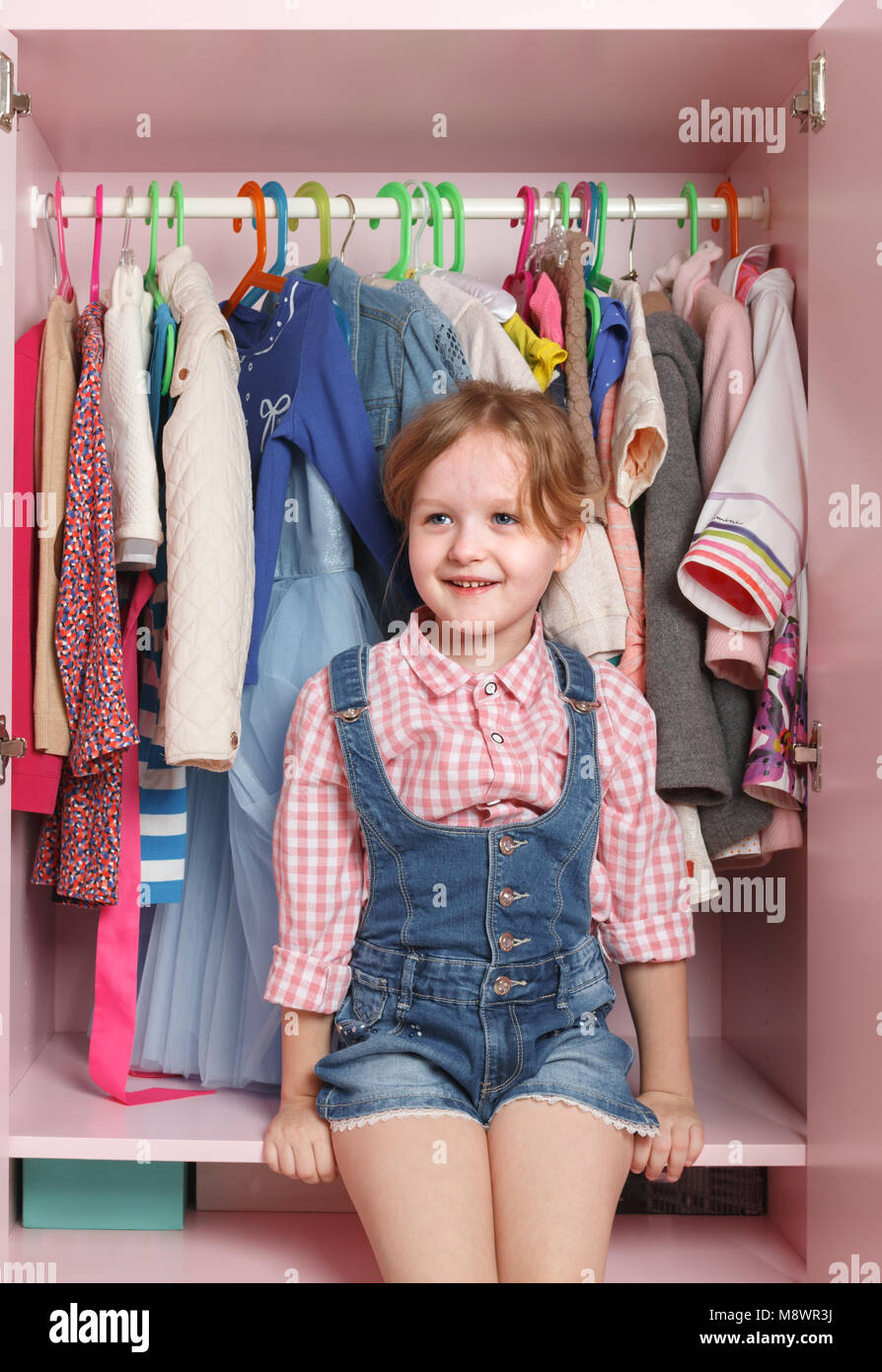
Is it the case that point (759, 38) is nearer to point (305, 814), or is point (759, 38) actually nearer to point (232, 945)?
point (305, 814)

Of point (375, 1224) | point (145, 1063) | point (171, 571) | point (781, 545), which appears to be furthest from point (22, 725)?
point (781, 545)

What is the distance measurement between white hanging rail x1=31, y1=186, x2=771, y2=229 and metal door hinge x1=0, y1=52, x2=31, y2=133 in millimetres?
179

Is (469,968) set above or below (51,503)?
below

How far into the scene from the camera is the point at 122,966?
145 centimetres

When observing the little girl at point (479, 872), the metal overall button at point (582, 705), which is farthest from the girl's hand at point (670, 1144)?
the metal overall button at point (582, 705)

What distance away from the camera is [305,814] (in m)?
1.30

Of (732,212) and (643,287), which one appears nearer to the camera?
(732,212)

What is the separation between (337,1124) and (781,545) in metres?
0.78

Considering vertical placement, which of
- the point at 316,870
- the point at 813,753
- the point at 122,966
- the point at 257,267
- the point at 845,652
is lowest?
the point at 122,966

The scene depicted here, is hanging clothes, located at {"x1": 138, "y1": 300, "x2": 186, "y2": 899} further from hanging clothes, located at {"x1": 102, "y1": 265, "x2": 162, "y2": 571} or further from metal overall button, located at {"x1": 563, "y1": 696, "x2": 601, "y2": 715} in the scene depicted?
metal overall button, located at {"x1": 563, "y1": 696, "x2": 601, "y2": 715}

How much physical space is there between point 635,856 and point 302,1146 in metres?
0.47

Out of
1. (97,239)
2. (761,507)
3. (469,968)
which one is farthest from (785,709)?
(97,239)

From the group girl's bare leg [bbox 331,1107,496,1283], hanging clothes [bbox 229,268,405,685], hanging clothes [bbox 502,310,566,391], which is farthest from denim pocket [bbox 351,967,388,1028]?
hanging clothes [bbox 502,310,566,391]

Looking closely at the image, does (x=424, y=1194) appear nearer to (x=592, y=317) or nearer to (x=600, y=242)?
(x=592, y=317)
